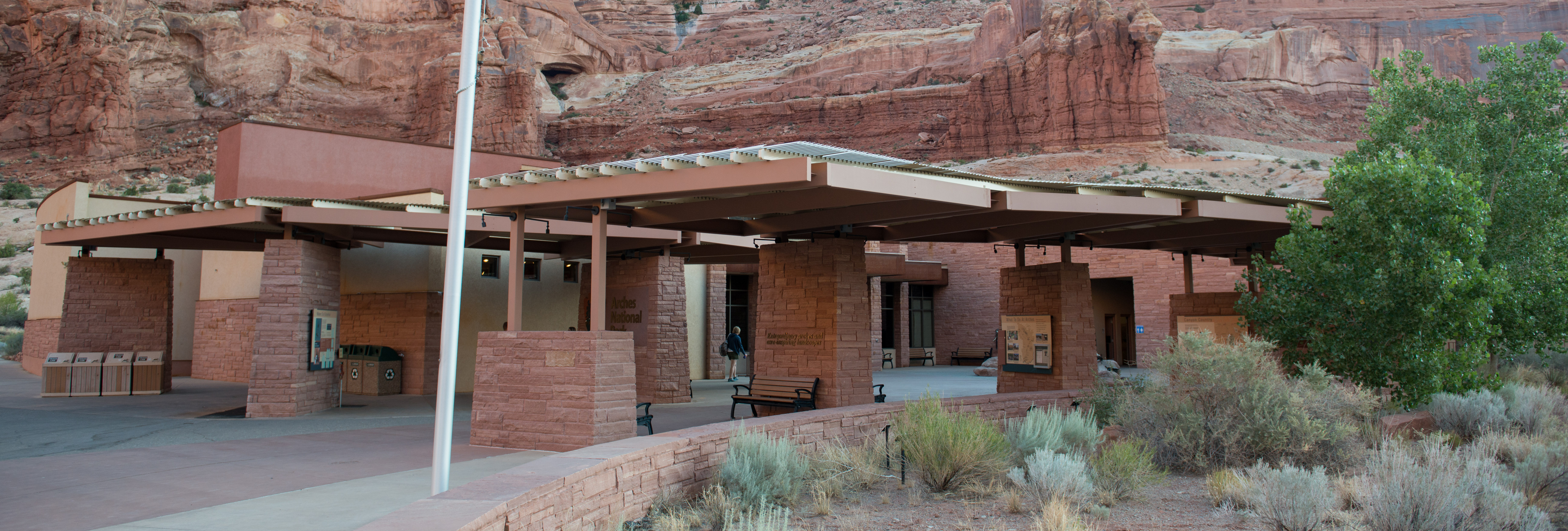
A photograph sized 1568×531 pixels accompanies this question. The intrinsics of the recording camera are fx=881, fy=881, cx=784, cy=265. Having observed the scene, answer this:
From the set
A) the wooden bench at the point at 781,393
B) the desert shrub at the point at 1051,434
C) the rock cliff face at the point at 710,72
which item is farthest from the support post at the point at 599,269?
the rock cliff face at the point at 710,72

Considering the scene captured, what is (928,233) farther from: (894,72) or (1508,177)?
Answer: (894,72)

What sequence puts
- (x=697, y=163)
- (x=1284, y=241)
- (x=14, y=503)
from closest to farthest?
1. (x=14, y=503)
2. (x=697, y=163)
3. (x=1284, y=241)

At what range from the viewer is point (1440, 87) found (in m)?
14.6

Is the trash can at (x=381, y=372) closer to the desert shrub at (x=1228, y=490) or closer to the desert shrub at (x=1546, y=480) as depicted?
the desert shrub at (x=1228, y=490)

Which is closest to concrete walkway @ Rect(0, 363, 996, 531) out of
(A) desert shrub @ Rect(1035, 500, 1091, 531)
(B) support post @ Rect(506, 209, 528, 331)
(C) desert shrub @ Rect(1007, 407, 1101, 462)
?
(B) support post @ Rect(506, 209, 528, 331)

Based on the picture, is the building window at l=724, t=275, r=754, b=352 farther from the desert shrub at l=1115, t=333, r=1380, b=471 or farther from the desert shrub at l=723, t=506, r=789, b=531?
the desert shrub at l=723, t=506, r=789, b=531

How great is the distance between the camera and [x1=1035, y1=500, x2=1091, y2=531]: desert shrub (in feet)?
18.8

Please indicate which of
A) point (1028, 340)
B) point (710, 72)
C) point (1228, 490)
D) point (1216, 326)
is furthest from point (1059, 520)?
point (710, 72)

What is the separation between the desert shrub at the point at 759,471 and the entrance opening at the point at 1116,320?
22.7 metres

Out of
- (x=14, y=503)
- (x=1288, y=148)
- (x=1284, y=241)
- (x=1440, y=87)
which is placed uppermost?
(x=1288, y=148)

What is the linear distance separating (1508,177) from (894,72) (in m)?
58.2

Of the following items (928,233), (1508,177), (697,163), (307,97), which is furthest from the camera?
(307,97)

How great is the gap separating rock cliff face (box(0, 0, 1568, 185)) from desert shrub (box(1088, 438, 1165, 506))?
4696 centimetres

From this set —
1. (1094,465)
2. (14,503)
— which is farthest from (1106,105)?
(14,503)
